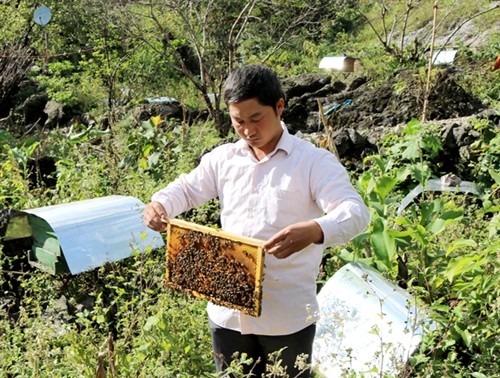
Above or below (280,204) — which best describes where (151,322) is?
below

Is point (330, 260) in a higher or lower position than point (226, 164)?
lower

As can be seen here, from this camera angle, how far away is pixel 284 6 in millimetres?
14070

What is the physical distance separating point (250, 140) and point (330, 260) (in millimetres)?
1873

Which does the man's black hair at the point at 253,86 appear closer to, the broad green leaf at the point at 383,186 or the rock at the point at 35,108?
the broad green leaf at the point at 383,186

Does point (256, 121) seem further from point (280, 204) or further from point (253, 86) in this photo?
point (280, 204)

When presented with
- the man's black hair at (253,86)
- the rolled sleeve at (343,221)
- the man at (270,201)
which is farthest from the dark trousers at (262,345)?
the man's black hair at (253,86)

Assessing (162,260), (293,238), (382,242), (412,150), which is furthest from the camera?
(412,150)

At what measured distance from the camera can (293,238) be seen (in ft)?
6.40

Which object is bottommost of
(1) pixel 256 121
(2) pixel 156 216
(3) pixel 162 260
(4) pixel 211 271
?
(3) pixel 162 260

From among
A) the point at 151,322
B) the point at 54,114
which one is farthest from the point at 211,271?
the point at 54,114

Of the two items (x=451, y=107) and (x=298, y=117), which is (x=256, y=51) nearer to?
(x=298, y=117)

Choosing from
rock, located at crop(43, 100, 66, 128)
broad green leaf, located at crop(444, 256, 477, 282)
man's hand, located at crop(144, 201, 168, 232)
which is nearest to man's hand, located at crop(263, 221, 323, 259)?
man's hand, located at crop(144, 201, 168, 232)

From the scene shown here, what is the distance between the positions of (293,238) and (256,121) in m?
0.42

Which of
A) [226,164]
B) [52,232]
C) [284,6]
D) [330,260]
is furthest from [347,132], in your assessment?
[284,6]
